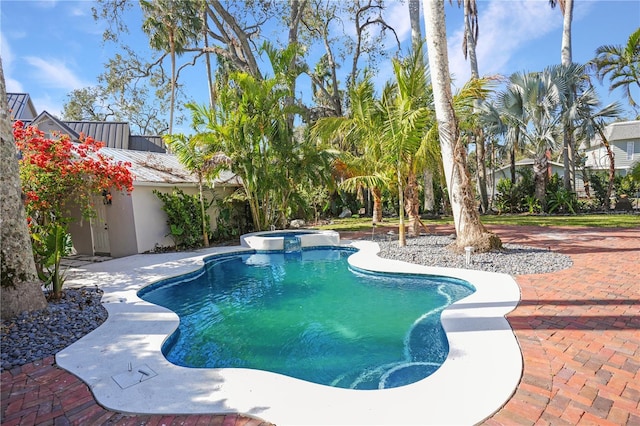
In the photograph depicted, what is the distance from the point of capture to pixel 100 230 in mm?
12930

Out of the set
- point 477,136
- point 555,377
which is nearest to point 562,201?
point 477,136

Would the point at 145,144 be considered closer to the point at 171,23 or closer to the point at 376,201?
the point at 171,23

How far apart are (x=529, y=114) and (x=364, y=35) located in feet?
48.0

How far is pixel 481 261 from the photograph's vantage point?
8.41m

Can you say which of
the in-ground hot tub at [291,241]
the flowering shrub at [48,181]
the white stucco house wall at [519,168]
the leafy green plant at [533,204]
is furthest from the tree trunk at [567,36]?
the flowering shrub at [48,181]

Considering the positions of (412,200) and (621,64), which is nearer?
(412,200)

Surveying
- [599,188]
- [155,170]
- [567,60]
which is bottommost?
[599,188]

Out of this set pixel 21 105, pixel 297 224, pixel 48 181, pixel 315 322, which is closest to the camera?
pixel 315 322

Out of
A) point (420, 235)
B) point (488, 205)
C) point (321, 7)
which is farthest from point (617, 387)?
point (321, 7)

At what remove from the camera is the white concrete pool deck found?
3.04 m

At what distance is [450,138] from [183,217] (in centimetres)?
978

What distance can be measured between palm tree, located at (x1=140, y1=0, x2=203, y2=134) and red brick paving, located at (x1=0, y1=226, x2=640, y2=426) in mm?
21891

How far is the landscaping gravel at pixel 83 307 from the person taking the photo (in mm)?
4598

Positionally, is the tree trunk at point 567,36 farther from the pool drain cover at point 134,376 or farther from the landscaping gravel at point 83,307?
the pool drain cover at point 134,376
